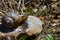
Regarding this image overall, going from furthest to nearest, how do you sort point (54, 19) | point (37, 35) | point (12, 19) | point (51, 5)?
point (51, 5)
point (54, 19)
point (37, 35)
point (12, 19)

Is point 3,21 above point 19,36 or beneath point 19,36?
above

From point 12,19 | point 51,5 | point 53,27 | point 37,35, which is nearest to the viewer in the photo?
point 12,19

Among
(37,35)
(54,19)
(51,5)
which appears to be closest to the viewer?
(37,35)

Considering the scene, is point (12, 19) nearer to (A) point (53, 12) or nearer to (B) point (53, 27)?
(B) point (53, 27)

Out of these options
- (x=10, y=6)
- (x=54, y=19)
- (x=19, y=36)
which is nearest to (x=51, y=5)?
(x=54, y=19)

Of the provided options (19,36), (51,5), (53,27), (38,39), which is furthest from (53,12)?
(19,36)

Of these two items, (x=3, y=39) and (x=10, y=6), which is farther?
(x=10, y=6)
